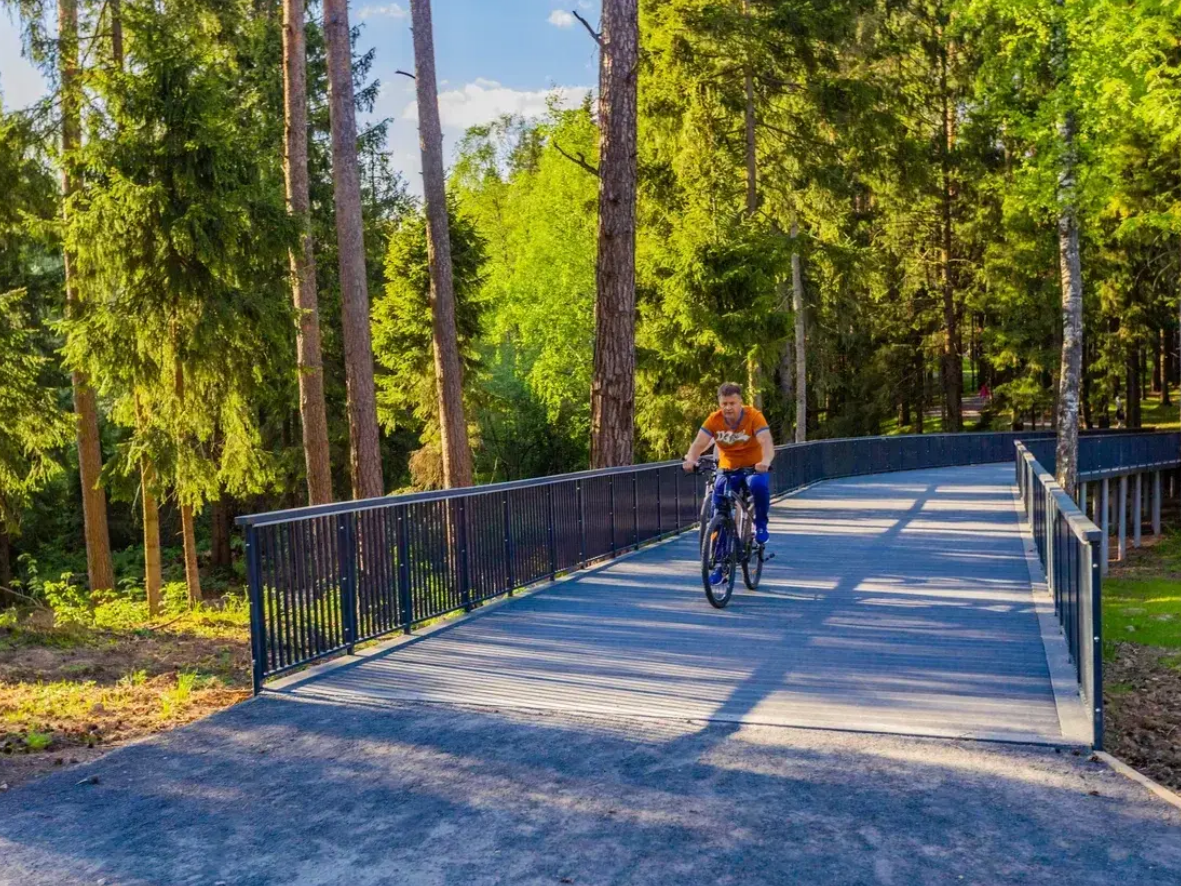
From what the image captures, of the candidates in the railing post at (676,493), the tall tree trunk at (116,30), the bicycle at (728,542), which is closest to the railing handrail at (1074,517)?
the bicycle at (728,542)

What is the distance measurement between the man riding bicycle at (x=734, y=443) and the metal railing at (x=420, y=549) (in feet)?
6.23

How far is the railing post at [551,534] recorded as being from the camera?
1166 cm

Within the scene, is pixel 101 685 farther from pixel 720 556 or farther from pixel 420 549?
pixel 720 556

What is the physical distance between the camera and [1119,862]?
13.8ft

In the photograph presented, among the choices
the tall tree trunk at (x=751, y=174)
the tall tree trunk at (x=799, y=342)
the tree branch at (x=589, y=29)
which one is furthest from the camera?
the tall tree trunk at (x=799, y=342)

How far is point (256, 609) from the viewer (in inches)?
276

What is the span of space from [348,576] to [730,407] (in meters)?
3.85

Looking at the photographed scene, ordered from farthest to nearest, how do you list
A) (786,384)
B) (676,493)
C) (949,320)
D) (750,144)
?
(949,320)
(786,384)
(750,144)
(676,493)

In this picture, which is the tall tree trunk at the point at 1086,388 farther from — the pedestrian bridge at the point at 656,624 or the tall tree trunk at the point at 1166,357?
the pedestrian bridge at the point at 656,624

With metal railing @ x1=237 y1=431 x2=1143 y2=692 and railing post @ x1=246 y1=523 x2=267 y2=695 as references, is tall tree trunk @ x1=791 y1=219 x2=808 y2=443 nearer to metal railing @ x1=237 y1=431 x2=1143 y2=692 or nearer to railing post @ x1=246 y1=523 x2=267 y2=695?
metal railing @ x1=237 y1=431 x2=1143 y2=692

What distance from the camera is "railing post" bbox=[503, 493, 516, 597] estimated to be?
35.1 ft

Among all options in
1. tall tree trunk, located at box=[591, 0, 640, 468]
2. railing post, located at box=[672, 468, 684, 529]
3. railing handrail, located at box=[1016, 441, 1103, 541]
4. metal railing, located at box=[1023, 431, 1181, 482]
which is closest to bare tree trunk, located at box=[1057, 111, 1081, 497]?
metal railing, located at box=[1023, 431, 1181, 482]

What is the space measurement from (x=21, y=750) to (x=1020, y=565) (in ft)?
32.3

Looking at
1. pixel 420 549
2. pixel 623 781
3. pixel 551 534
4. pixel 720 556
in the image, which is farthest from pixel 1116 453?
pixel 623 781
